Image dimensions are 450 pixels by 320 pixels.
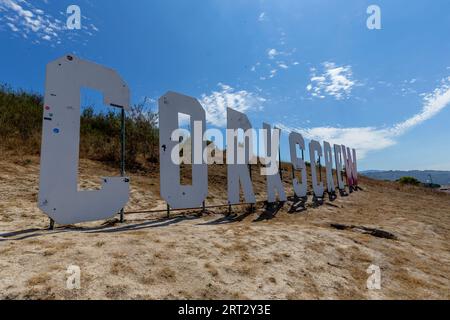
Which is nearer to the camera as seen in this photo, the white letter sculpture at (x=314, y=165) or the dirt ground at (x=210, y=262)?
the dirt ground at (x=210, y=262)

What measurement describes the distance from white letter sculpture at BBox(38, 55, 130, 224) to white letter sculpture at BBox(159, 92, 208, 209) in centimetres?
130

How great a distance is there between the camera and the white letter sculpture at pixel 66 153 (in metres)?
4.99

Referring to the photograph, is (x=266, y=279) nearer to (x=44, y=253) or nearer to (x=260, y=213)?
(x=44, y=253)

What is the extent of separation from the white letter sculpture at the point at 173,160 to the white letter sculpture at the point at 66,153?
1297mm

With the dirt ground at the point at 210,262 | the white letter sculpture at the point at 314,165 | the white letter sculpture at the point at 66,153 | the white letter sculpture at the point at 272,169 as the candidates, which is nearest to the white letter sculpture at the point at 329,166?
the white letter sculpture at the point at 314,165

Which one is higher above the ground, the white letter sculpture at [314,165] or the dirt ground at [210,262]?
the white letter sculpture at [314,165]

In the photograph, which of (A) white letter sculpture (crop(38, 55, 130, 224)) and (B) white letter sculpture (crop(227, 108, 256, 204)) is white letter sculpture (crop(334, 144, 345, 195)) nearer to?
(B) white letter sculpture (crop(227, 108, 256, 204))

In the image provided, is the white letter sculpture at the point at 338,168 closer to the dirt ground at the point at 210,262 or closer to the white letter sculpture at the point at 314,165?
the white letter sculpture at the point at 314,165

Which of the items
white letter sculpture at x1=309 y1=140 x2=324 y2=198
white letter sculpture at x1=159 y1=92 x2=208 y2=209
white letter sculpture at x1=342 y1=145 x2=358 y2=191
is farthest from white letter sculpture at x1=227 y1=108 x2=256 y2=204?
white letter sculpture at x1=342 y1=145 x2=358 y2=191

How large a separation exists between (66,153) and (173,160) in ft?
8.10

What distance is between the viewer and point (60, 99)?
5273 millimetres

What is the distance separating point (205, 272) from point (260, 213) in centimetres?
603

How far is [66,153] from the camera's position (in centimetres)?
524

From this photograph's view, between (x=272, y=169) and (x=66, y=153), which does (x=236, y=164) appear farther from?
(x=66, y=153)
